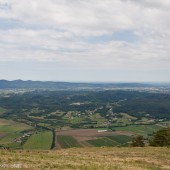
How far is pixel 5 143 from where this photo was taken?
166 metres

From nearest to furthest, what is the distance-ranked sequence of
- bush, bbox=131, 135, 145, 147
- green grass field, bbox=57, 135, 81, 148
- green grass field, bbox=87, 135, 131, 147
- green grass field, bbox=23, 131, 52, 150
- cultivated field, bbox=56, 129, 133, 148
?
bush, bbox=131, 135, 145, 147, green grass field, bbox=23, 131, 52, 150, green grass field, bbox=57, 135, 81, 148, cultivated field, bbox=56, 129, 133, 148, green grass field, bbox=87, 135, 131, 147

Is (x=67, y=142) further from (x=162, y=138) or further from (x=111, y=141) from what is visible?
(x=162, y=138)

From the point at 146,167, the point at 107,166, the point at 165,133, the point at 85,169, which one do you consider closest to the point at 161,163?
the point at 146,167

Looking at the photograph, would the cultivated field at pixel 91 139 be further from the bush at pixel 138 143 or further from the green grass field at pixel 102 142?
the bush at pixel 138 143

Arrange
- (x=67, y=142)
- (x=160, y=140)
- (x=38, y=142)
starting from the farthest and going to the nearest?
1. (x=38, y=142)
2. (x=67, y=142)
3. (x=160, y=140)

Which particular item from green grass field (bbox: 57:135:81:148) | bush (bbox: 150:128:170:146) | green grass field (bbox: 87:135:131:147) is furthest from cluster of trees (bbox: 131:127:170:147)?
green grass field (bbox: 87:135:131:147)

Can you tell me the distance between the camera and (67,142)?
542 feet

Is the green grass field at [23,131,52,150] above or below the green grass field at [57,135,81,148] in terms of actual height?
below

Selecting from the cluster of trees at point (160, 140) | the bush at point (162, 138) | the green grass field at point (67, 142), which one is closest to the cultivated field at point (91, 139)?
the green grass field at point (67, 142)

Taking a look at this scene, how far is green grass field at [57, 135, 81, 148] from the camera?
15575cm

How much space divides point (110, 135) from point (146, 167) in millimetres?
158224

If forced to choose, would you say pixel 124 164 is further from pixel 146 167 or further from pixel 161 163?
pixel 161 163

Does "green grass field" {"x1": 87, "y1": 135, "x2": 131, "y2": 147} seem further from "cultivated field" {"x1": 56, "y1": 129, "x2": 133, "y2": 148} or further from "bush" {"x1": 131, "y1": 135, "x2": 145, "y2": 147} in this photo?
"bush" {"x1": 131, "y1": 135, "x2": 145, "y2": 147}

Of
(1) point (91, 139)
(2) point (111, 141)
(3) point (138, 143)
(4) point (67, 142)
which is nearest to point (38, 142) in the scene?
(4) point (67, 142)
